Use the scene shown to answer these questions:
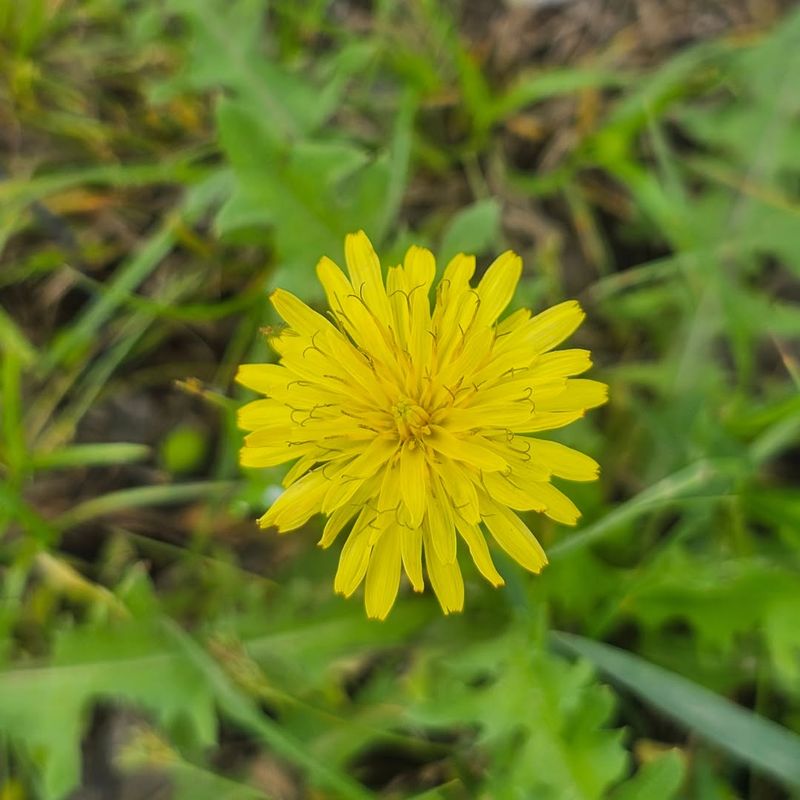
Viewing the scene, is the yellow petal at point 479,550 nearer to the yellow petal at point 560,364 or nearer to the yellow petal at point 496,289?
the yellow petal at point 560,364

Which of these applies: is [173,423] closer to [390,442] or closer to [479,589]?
[479,589]

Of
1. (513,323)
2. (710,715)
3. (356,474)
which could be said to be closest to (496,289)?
(513,323)

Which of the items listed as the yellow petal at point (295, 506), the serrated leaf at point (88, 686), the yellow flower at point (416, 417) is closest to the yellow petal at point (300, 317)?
the yellow flower at point (416, 417)

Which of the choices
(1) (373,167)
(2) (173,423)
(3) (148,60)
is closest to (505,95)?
(1) (373,167)

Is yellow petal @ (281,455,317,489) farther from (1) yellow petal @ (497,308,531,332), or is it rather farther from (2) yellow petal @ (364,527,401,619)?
(1) yellow petal @ (497,308,531,332)

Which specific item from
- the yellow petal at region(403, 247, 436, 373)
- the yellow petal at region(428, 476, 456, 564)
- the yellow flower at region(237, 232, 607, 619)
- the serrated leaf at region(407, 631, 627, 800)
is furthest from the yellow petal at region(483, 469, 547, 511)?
the serrated leaf at region(407, 631, 627, 800)

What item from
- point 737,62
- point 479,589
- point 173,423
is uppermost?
point 737,62

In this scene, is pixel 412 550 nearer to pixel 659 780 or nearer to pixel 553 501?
pixel 553 501
